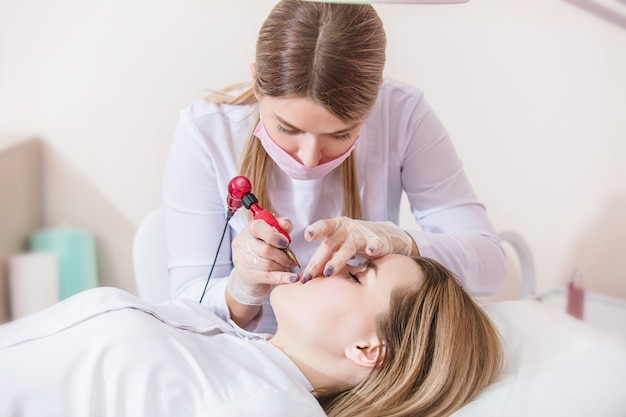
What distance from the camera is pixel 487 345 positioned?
979 mm

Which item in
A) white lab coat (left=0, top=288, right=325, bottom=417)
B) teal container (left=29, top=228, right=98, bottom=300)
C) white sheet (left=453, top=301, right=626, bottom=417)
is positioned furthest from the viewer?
teal container (left=29, top=228, right=98, bottom=300)

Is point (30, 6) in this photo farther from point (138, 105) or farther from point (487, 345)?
point (487, 345)

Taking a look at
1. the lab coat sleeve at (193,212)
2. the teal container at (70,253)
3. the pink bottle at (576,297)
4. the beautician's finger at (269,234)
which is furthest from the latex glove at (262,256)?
the pink bottle at (576,297)

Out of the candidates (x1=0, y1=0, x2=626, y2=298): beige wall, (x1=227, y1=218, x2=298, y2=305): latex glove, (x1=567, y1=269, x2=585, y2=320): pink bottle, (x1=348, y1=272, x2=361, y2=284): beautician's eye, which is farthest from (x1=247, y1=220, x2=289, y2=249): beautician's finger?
(x1=567, y1=269, x2=585, y2=320): pink bottle

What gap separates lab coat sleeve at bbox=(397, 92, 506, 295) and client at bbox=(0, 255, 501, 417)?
4.4 inches

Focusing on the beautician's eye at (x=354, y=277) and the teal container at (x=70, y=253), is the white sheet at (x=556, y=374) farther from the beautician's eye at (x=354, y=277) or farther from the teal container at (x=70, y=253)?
the teal container at (x=70, y=253)

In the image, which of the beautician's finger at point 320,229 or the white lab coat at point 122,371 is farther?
the beautician's finger at point 320,229

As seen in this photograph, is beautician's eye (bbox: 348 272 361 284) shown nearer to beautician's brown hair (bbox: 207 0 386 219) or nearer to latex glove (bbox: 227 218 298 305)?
latex glove (bbox: 227 218 298 305)

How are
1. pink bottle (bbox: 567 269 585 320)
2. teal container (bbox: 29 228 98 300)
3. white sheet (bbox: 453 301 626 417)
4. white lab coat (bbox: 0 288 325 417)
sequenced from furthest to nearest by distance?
pink bottle (bbox: 567 269 585 320)
teal container (bbox: 29 228 98 300)
white sheet (bbox: 453 301 626 417)
white lab coat (bbox: 0 288 325 417)

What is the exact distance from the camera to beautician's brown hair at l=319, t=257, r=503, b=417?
3.03ft

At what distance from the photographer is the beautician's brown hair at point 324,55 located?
871mm

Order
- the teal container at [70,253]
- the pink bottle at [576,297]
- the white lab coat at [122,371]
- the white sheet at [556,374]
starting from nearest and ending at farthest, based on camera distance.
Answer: the white lab coat at [122,371] < the white sheet at [556,374] < the teal container at [70,253] < the pink bottle at [576,297]

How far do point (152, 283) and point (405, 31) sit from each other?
0.58m

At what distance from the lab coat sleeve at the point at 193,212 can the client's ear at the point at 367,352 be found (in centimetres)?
22
